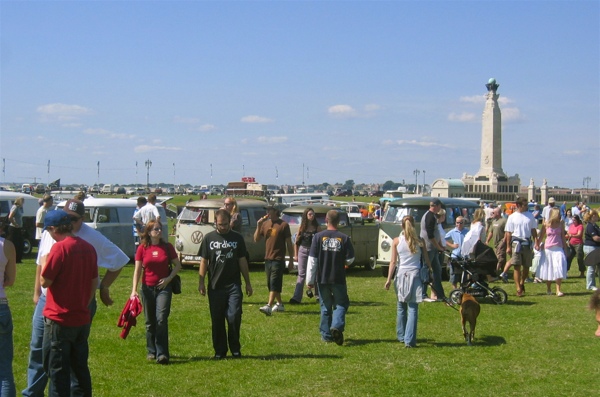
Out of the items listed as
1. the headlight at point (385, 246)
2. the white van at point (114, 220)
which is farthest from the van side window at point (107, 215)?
the headlight at point (385, 246)

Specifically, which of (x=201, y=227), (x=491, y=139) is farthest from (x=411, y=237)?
(x=491, y=139)

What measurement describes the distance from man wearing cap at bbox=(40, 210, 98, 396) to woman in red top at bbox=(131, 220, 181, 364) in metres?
2.73

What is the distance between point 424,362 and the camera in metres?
9.40

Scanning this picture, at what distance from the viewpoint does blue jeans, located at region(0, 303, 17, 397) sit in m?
6.32

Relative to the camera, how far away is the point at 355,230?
20922 mm

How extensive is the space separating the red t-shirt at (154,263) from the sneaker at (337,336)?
8.11 ft

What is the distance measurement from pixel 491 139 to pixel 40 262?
341ft

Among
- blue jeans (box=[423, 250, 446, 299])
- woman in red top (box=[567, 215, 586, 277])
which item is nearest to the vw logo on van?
blue jeans (box=[423, 250, 446, 299])

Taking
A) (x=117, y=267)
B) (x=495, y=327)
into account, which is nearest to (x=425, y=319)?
(x=495, y=327)

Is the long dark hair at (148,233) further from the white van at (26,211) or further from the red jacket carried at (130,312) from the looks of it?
the white van at (26,211)

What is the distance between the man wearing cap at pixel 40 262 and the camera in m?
6.77

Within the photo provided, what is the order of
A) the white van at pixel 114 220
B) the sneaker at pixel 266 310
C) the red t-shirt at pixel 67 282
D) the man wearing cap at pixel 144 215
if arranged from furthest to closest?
the white van at pixel 114 220 < the man wearing cap at pixel 144 215 < the sneaker at pixel 266 310 < the red t-shirt at pixel 67 282

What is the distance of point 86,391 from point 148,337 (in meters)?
2.89

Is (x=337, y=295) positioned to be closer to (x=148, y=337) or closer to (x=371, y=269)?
(x=148, y=337)
